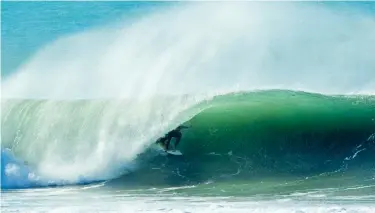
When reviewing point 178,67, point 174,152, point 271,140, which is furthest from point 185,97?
point 271,140

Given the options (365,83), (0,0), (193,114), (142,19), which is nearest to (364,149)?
(365,83)

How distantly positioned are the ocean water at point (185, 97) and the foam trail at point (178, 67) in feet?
0.04

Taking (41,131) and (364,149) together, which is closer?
(364,149)

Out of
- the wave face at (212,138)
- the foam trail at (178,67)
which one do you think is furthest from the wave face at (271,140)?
the foam trail at (178,67)

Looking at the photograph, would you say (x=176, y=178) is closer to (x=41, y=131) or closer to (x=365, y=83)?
(x=41, y=131)

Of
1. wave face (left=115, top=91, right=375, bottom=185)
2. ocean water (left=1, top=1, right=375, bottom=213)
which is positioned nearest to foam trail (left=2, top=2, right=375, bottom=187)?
ocean water (left=1, top=1, right=375, bottom=213)

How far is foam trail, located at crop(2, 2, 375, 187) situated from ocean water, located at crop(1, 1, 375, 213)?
13 mm

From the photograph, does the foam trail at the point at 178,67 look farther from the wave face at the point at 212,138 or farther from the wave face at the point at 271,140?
the wave face at the point at 271,140

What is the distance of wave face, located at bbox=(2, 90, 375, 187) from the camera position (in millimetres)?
6520

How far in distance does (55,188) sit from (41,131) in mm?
799

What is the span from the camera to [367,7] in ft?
22.0

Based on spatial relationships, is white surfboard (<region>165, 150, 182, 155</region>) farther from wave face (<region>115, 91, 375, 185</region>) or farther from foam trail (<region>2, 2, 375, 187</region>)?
foam trail (<region>2, 2, 375, 187</region>)

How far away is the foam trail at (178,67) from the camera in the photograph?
264 inches

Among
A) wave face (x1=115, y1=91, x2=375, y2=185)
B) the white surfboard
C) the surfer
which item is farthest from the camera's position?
the surfer
